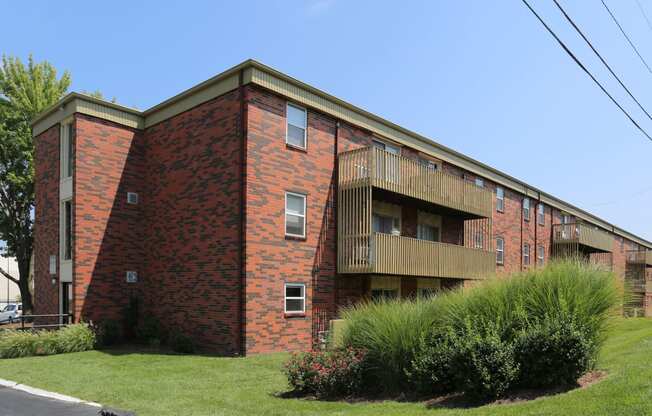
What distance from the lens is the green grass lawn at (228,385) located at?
A: 6.84m

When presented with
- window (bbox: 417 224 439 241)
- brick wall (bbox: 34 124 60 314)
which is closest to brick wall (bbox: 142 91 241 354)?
brick wall (bbox: 34 124 60 314)

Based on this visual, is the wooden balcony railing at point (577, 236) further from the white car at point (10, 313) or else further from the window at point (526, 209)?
the white car at point (10, 313)

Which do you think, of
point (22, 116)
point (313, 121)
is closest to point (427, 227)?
point (313, 121)

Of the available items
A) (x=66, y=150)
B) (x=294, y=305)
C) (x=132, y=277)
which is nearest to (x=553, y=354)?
(x=294, y=305)

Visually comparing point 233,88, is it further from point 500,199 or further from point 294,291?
point 500,199

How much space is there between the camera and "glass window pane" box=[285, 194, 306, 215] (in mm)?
16812

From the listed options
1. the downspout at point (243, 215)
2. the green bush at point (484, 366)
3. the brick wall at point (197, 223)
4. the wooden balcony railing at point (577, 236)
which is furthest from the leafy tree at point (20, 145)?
the wooden balcony railing at point (577, 236)

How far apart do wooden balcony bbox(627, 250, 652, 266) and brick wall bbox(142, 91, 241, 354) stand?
46.8m

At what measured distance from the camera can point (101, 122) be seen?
18.5m

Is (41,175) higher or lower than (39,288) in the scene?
higher

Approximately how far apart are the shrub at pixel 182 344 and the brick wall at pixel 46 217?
5973 millimetres

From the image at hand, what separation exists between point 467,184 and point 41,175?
17.9 m

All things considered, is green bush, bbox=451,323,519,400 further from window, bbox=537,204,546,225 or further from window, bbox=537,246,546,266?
window, bbox=537,204,546,225

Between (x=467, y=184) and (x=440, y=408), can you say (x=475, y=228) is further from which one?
(x=440, y=408)
